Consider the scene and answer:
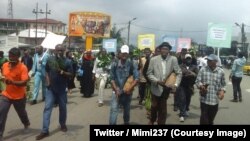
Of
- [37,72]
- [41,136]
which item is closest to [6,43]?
[37,72]

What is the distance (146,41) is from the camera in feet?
72.2

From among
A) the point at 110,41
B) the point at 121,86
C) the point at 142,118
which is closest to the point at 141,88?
the point at 142,118

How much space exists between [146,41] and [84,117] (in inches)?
473

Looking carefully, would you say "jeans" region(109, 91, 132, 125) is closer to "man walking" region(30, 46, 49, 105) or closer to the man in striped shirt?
the man in striped shirt

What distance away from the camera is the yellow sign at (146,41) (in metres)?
21.8

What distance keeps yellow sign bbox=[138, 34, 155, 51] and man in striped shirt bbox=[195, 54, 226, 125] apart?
550 inches

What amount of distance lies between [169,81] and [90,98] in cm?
720

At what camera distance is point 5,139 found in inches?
314

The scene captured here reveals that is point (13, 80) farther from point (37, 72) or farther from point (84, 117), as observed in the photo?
point (37, 72)

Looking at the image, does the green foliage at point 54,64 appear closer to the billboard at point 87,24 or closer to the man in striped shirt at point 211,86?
the man in striped shirt at point 211,86

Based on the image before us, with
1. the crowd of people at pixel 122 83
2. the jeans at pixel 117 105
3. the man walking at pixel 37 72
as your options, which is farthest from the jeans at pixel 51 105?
the man walking at pixel 37 72

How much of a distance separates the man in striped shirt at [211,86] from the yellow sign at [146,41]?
13975 millimetres

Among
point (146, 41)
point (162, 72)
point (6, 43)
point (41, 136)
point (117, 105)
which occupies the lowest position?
point (41, 136)

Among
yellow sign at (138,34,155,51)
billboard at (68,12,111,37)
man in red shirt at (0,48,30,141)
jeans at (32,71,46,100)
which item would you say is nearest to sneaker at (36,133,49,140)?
man in red shirt at (0,48,30,141)
